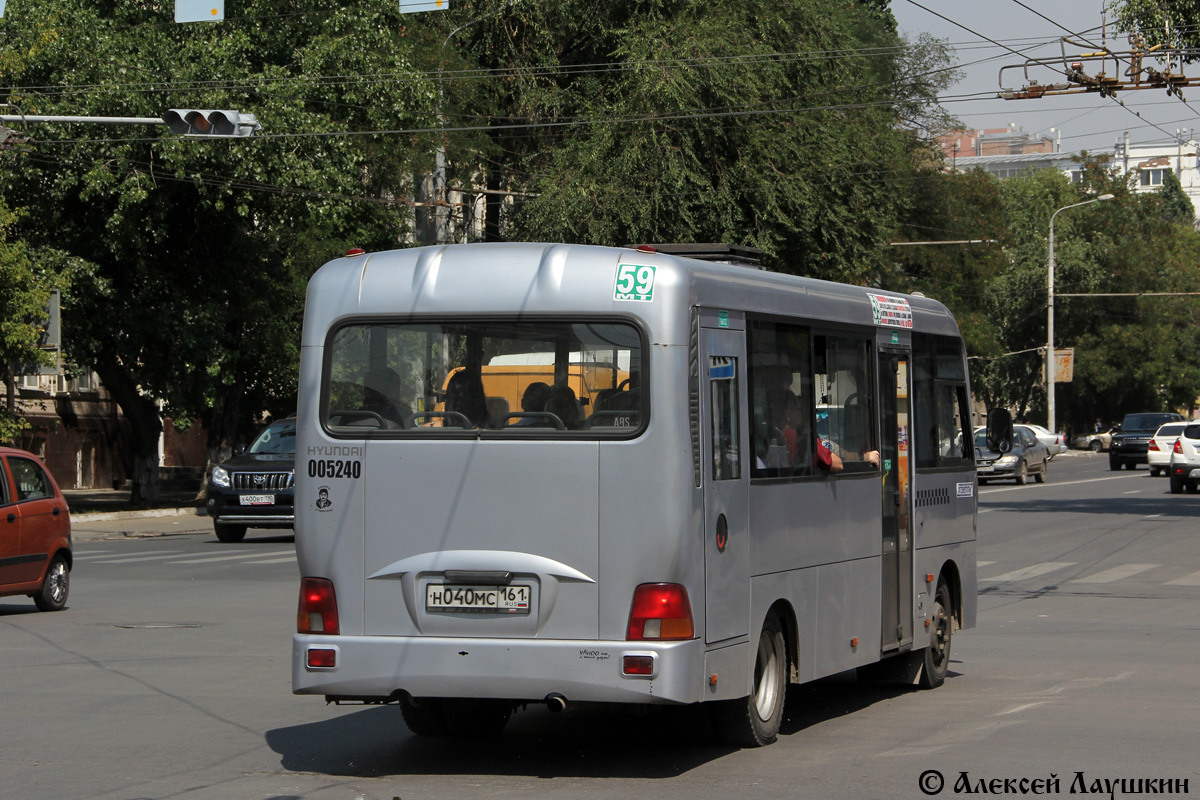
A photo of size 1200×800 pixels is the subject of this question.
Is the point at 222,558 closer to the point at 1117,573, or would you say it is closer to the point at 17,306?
the point at 17,306

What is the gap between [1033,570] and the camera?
2078 cm

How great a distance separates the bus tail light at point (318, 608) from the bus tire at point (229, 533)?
19521mm

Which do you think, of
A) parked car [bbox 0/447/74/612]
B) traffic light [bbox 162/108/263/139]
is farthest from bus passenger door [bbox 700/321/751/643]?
traffic light [bbox 162/108/263/139]

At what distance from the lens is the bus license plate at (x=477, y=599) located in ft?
25.2

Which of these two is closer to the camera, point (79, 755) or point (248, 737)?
point (79, 755)

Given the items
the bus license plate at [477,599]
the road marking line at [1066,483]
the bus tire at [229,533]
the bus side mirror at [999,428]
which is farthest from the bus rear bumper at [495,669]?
the road marking line at [1066,483]

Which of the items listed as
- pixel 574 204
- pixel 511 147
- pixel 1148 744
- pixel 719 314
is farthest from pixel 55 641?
pixel 511 147

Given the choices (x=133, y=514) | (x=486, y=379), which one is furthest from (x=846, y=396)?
(x=133, y=514)

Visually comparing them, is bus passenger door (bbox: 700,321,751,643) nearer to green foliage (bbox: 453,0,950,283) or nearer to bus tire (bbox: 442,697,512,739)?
bus tire (bbox: 442,697,512,739)

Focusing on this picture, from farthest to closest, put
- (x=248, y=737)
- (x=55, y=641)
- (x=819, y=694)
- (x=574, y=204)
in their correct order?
1. (x=574, y=204)
2. (x=55, y=641)
3. (x=819, y=694)
4. (x=248, y=737)

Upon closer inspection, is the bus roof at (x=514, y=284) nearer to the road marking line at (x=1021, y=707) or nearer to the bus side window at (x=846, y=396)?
the bus side window at (x=846, y=396)

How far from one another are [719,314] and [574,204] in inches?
1083

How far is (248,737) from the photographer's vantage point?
29.6 feet

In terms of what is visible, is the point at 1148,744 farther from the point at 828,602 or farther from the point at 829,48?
the point at 829,48
